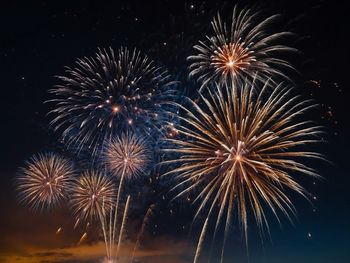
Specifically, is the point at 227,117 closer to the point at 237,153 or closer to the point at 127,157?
the point at 237,153

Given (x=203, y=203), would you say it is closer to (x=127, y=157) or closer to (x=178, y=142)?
(x=178, y=142)

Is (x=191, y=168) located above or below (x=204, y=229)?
above

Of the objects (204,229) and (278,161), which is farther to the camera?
(204,229)

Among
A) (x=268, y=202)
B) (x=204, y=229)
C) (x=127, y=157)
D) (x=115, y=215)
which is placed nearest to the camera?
(x=268, y=202)

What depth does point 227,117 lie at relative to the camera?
29719 millimetres

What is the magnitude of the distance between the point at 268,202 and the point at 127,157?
43.4 feet

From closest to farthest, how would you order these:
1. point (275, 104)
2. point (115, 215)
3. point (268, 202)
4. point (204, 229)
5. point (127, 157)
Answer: point (268, 202) < point (275, 104) < point (204, 229) < point (127, 157) < point (115, 215)

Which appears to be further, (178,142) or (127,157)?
(127,157)

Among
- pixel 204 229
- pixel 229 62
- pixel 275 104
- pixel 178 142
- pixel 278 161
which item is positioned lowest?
pixel 204 229

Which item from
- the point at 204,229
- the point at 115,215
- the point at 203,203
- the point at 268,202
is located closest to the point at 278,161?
the point at 268,202

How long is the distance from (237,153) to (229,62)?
19.6 ft

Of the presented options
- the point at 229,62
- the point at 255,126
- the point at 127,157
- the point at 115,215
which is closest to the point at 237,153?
the point at 255,126

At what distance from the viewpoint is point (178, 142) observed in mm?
31031

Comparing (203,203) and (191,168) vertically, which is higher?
(191,168)
